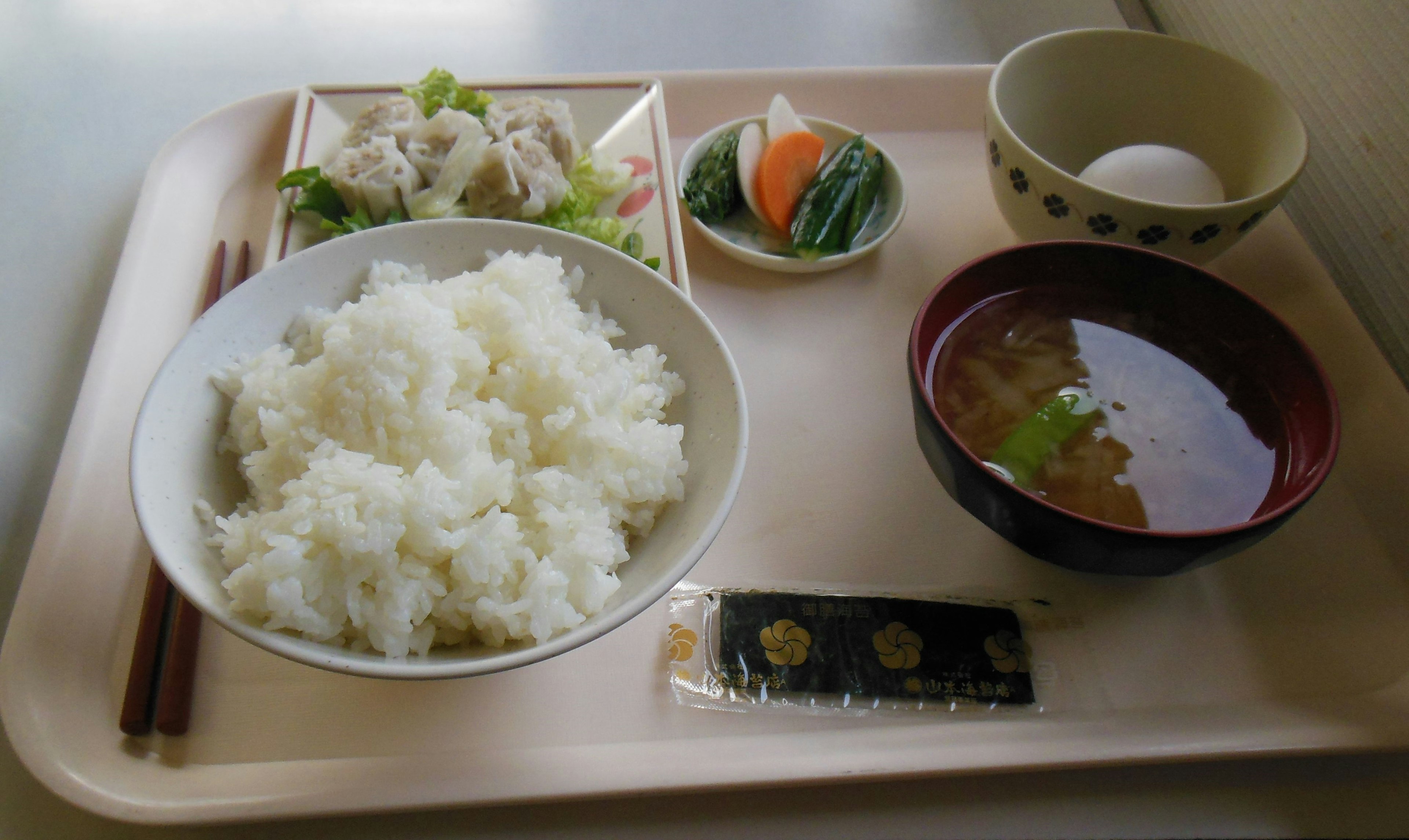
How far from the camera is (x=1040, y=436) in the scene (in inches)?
48.5

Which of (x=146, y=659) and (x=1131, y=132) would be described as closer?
(x=146, y=659)

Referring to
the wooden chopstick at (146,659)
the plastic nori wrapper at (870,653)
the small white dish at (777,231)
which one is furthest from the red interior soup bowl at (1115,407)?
the wooden chopstick at (146,659)

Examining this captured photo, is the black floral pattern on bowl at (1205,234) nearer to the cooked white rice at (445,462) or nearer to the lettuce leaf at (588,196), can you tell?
the cooked white rice at (445,462)

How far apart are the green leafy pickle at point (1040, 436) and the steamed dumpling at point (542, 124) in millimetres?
1164

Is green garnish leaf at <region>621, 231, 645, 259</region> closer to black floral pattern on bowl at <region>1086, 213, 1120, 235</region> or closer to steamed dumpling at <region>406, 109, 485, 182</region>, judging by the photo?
steamed dumpling at <region>406, 109, 485, 182</region>

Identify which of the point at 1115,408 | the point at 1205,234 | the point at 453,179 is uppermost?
the point at 453,179

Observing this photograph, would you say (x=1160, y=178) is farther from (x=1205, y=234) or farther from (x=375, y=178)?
(x=375, y=178)

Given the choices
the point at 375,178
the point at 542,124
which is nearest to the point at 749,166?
the point at 542,124

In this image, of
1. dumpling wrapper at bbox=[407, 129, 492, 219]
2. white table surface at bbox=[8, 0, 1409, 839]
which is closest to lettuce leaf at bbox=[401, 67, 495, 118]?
dumpling wrapper at bbox=[407, 129, 492, 219]

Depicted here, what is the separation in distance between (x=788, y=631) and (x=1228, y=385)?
2.77 ft

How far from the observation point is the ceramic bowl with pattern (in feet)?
4.77

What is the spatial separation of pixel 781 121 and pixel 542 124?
0.56m

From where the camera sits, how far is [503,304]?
1.20m

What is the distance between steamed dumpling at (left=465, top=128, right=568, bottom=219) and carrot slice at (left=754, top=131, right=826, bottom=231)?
1.48ft
